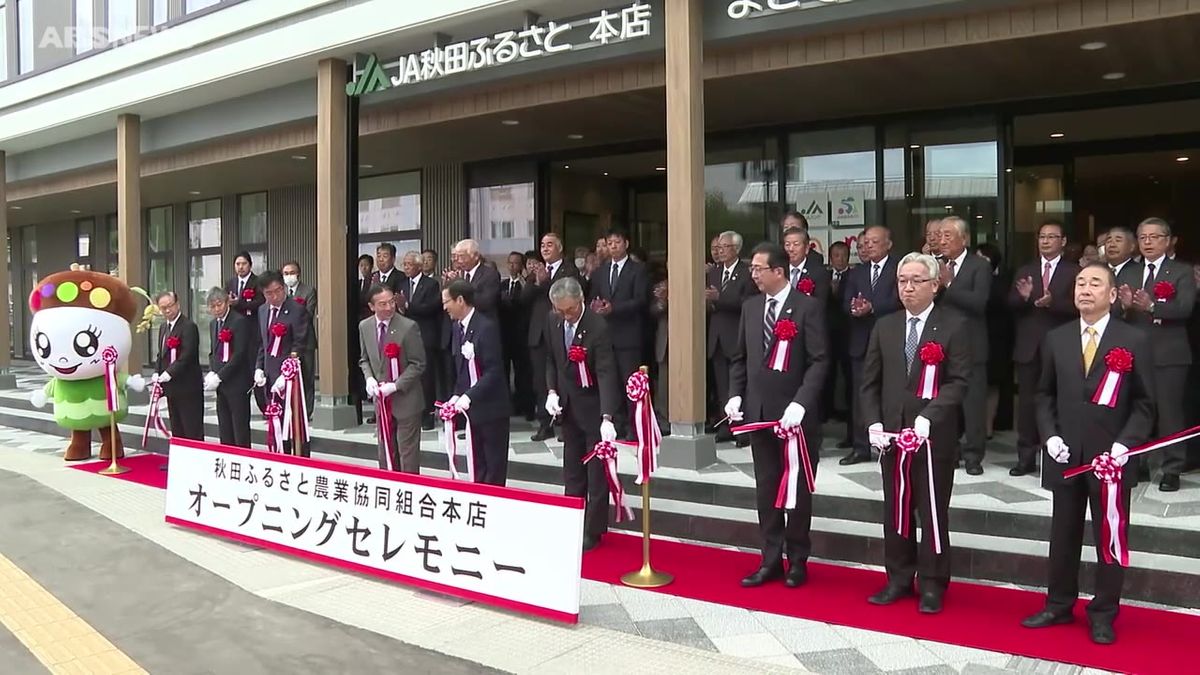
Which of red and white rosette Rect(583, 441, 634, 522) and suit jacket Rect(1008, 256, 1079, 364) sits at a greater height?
suit jacket Rect(1008, 256, 1079, 364)

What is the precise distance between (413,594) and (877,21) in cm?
509

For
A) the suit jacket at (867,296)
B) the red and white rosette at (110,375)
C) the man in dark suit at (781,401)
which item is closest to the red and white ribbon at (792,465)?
the man in dark suit at (781,401)


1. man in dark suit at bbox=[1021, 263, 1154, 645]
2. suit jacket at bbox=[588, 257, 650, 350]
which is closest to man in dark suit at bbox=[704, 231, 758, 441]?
suit jacket at bbox=[588, 257, 650, 350]

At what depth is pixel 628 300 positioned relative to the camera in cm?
749

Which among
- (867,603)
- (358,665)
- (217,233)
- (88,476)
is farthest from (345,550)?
(217,233)

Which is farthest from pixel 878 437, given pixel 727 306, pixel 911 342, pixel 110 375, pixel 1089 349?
pixel 110 375

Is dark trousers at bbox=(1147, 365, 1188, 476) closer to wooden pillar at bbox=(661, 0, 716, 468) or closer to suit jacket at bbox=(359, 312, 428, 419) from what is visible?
wooden pillar at bbox=(661, 0, 716, 468)

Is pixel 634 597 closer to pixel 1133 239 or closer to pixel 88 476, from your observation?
pixel 1133 239

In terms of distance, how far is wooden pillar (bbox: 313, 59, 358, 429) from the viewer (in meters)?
8.83

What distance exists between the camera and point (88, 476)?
834cm

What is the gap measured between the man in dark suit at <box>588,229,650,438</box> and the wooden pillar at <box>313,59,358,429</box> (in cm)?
285

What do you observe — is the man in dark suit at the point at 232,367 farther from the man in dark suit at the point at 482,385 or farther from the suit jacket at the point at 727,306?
the suit jacket at the point at 727,306

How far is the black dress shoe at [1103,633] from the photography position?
150 inches

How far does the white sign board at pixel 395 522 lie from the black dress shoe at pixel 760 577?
103 centimetres
